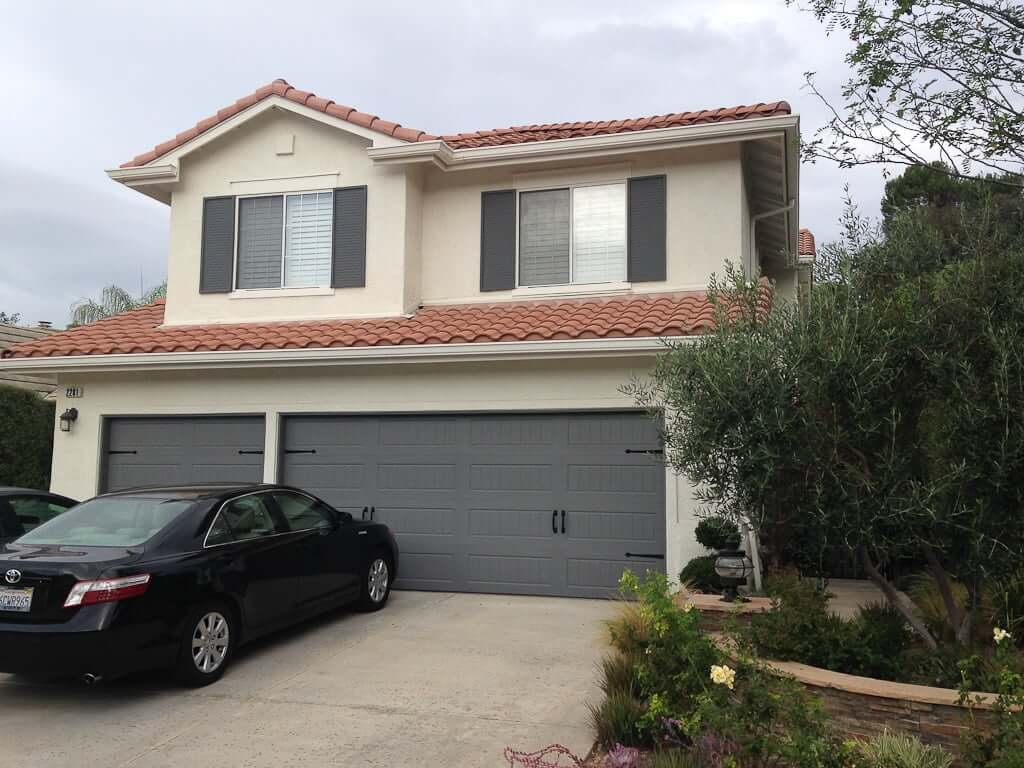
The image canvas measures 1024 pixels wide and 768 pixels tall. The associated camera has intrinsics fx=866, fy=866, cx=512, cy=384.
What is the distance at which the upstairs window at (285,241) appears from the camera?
12.1 m

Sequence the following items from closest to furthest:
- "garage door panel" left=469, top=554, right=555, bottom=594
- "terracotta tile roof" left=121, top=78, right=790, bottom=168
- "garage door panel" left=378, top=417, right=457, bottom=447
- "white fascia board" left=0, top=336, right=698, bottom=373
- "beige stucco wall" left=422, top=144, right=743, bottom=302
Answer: "white fascia board" left=0, top=336, right=698, bottom=373 → "garage door panel" left=469, top=554, right=555, bottom=594 → "garage door panel" left=378, top=417, right=457, bottom=447 → "beige stucco wall" left=422, top=144, right=743, bottom=302 → "terracotta tile roof" left=121, top=78, right=790, bottom=168

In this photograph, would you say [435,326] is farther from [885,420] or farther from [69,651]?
[885,420]

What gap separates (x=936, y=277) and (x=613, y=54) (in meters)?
8.50

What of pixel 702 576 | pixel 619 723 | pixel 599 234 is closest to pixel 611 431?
pixel 702 576

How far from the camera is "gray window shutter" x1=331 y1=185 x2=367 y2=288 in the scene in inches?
465

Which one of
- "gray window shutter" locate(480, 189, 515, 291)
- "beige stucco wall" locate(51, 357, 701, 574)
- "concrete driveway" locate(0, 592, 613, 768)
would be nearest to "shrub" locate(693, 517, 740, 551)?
"beige stucco wall" locate(51, 357, 701, 574)

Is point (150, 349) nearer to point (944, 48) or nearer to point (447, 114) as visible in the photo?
point (944, 48)

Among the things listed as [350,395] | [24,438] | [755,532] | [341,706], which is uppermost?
[350,395]

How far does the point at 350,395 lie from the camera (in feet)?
35.4

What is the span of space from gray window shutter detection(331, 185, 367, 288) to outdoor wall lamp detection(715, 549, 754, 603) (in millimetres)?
6490

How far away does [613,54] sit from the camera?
41.8ft

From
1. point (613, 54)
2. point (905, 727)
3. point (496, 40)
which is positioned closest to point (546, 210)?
point (613, 54)

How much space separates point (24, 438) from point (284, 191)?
235 inches

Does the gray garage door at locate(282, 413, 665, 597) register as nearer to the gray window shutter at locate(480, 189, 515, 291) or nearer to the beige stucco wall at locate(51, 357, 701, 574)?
the beige stucco wall at locate(51, 357, 701, 574)
